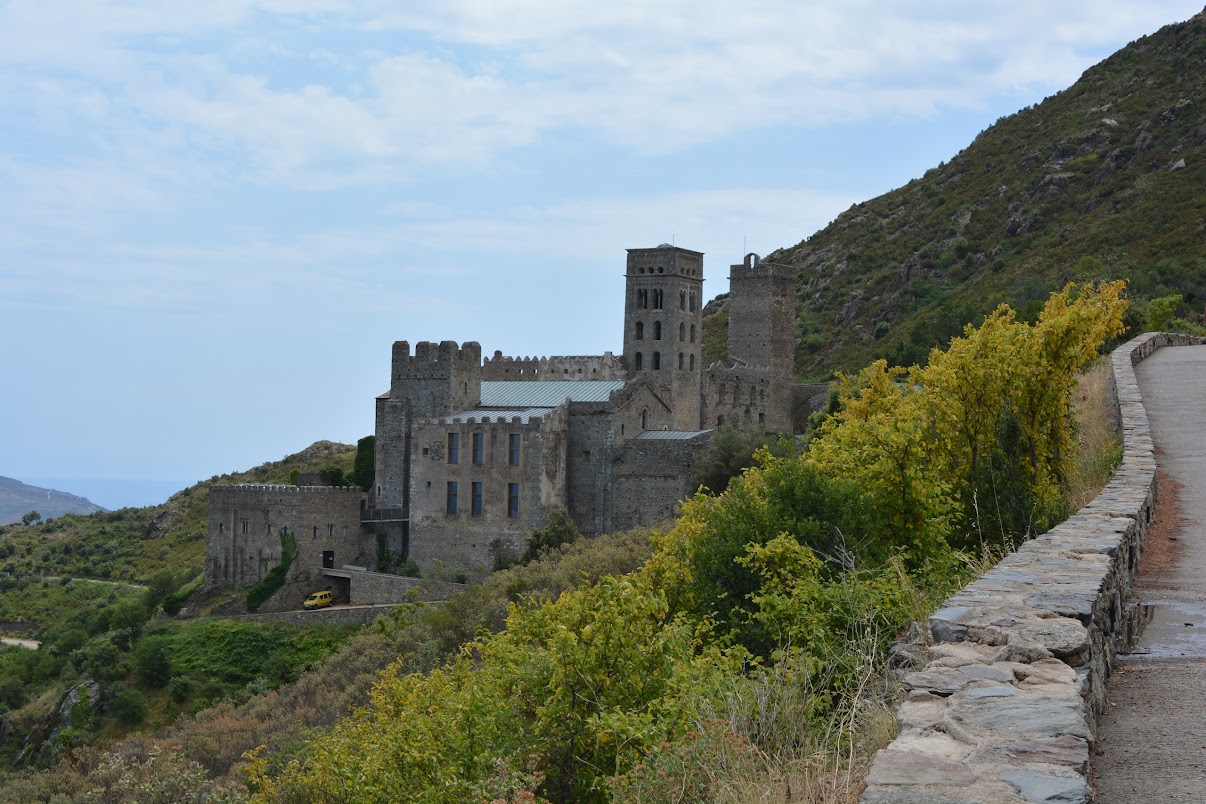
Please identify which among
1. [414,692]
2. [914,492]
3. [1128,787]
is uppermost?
[914,492]

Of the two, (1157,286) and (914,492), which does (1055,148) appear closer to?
(1157,286)

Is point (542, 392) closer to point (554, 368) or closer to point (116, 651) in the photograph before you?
point (554, 368)

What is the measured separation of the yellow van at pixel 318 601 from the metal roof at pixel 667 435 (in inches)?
459

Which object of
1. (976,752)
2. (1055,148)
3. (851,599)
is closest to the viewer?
(976,752)

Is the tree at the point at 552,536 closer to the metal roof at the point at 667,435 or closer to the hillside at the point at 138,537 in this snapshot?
the metal roof at the point at 667,435

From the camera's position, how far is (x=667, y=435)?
46.0m

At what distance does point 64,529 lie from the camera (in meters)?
74.1

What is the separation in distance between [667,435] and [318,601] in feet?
42.7

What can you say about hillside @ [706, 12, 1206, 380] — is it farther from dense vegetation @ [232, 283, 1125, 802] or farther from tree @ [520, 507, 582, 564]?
dense vegetation @ [232, 283, 1125, 802]

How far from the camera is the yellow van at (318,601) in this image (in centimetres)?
4381

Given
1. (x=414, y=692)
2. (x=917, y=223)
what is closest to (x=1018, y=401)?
(x=414, y=692)

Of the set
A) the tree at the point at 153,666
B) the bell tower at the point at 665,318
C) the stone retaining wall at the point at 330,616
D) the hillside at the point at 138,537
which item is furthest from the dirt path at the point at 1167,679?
the hillside at the point at 138,537

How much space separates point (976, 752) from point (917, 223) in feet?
281

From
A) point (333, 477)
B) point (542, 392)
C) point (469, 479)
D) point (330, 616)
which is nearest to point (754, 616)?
point (330, 616)
